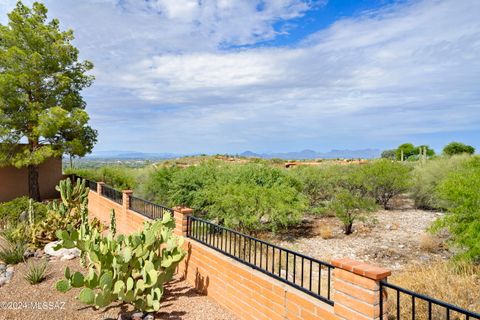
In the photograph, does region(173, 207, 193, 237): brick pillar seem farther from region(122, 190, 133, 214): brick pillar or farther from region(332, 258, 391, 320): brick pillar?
region(332, 258, 391, 320): brick pillar

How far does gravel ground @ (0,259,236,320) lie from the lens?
5.20 metres

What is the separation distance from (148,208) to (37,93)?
9.91 metres

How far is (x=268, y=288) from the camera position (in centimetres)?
455

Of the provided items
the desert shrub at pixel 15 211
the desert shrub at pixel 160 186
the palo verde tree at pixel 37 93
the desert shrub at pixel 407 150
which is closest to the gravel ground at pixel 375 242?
the desert shrub at pixel 160 186

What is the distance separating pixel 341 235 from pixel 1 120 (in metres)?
14.6

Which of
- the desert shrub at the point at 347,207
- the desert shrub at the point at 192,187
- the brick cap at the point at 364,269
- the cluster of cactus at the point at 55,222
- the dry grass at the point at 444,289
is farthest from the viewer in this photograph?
the desert shrub at the point at 192,187

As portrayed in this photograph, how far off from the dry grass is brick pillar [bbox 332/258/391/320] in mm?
2302

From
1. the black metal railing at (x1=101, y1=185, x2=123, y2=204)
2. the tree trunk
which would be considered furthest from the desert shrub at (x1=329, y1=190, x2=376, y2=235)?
the tree trunk

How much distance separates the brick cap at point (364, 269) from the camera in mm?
3039

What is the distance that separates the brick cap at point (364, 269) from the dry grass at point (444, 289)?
2.48 meters

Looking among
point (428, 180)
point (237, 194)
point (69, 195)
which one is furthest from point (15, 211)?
point (428, 180)

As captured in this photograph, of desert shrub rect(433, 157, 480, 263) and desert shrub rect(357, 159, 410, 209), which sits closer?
desert shrub rect(433, 157, 480, 263)

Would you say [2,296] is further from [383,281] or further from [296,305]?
[383,281]

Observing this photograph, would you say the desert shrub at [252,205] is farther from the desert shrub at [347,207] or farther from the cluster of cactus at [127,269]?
the cluster of cactus at [127,269]
